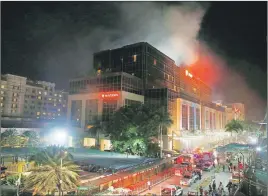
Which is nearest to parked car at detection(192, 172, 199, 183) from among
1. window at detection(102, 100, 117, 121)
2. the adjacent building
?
the adjacent building

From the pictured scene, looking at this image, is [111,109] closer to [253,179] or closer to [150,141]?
[150,141]

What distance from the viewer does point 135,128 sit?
4481 cm

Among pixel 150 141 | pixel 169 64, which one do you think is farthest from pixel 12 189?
pixel 169 64

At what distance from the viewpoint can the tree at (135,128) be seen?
4466 centimetres

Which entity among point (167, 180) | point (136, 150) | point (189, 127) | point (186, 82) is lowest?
point (167, 180)

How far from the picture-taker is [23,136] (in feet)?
149

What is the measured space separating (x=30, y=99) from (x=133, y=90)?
6362cm

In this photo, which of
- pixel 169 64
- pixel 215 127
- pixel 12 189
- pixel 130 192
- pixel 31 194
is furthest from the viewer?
pixel 215 127

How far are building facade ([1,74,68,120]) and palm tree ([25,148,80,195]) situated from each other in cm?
6748

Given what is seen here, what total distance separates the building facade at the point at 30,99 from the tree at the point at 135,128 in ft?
163

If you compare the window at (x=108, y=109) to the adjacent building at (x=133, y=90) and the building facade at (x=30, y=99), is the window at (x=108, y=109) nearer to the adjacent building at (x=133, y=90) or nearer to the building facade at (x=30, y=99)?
the adjacent building at (x=133, y=90)

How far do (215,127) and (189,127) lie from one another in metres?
33.6

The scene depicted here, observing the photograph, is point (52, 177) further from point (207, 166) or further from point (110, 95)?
point (110, 95)

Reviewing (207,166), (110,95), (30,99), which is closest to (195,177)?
(207,166)
